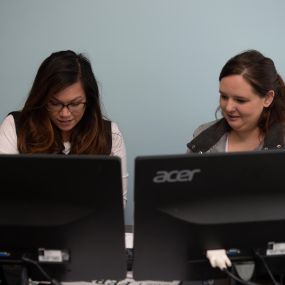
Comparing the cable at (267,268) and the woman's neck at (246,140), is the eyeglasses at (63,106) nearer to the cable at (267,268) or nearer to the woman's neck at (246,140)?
the woman's neck at (246,140)

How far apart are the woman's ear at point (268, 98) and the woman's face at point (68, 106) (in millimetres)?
676

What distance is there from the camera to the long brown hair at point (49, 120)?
60.5 inches

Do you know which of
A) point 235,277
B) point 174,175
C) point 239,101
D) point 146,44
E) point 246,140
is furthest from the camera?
point 146,44

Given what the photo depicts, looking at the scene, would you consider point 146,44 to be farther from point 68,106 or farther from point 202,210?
point 202,210

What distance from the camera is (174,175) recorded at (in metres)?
0.77

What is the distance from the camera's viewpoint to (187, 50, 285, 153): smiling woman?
4.86 feet

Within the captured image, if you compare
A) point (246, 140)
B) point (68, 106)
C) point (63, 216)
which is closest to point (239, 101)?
point (246, 140)

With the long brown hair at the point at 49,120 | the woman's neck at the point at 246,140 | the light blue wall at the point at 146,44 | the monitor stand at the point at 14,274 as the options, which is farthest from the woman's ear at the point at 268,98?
the monitor stand at the point at 14,274

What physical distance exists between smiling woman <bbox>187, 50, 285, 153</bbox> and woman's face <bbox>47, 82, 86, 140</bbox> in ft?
1.47

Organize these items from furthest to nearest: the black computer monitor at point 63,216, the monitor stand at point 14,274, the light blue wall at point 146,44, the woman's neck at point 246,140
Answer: the light blue wall at point 146,44, the woman's neck at point 246,140, the monitor stand at point 14,274, the black computer monitor at point 63,216

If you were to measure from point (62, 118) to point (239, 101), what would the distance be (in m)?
0.65

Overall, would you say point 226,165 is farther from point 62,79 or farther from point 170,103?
point 170,103

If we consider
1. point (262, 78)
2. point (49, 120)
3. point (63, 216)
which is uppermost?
point (262, 78)

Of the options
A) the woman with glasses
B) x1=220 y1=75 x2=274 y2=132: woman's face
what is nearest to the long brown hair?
the woman with glasses
